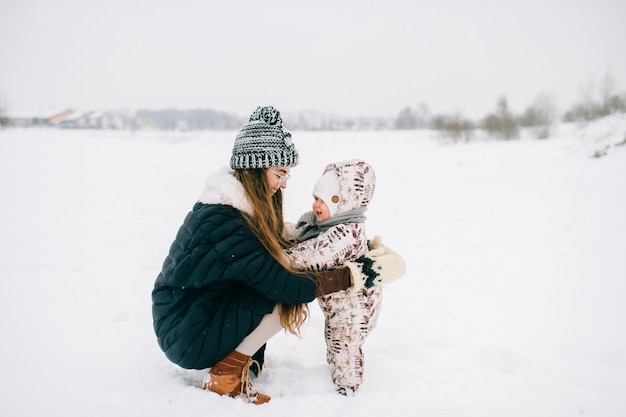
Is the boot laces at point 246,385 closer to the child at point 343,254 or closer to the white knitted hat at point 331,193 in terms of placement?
the child at point 343,254

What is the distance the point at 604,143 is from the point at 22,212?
1734cm

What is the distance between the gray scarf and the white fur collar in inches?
18.1

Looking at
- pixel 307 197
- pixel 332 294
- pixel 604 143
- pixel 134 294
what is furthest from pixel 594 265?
pixel 604 143

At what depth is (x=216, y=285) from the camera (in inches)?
77.0

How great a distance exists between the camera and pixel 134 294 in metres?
3.51

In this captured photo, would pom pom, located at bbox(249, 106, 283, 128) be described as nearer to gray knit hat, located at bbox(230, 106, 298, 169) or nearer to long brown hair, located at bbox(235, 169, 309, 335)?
gray knit hat, located at bbox(230, 106, 298, 169)

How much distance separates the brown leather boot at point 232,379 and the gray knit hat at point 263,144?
0.95 meters

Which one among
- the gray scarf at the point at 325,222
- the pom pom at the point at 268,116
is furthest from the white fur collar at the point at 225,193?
the gray scarf at the point at 325,222

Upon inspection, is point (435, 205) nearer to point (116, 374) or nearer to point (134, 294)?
point (134, 294)

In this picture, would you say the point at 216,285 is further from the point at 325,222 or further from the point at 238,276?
the point at 325,222

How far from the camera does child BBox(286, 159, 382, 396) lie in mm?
2150

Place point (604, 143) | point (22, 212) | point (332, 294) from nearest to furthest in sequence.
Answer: point (332, 294) → point (22, 212) → point (604, 143)

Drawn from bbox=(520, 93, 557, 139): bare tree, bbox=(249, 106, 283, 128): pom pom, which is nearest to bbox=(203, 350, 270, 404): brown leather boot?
bbox=(249, 106, 283, 128): pom pom

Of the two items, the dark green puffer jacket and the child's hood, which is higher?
the child's hood
